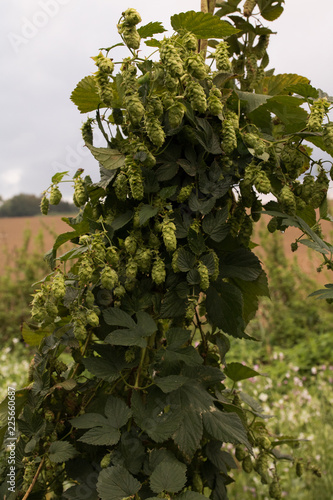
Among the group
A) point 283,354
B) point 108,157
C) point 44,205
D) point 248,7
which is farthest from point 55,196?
point 283,354

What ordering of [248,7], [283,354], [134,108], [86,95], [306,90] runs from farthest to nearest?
[283,354]
[248,7]
[86,95]
[306,90]
[134,108]

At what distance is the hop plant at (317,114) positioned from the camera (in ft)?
2.45

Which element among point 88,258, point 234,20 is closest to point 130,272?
point 88,258

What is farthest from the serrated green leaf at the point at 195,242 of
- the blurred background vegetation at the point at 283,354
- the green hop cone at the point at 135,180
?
the blurred background vegetation at the point at 283,354

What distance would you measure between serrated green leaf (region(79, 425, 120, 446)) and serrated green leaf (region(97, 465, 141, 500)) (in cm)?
4

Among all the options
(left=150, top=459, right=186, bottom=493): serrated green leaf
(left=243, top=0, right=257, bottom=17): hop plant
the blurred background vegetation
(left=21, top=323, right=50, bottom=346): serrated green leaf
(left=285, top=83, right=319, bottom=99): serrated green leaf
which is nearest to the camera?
(left=150, top=459, right=186, bottom=493): serrated green leaf

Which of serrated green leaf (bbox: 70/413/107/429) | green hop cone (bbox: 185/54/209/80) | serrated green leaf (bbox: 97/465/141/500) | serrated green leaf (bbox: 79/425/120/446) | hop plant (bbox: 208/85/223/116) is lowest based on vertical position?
serrated green leaf (bbox: 97/465/141/500)

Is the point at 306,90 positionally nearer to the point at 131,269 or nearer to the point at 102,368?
the point at 131,269

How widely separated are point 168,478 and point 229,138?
0.56 meters

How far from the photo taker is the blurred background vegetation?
2217 millimetres

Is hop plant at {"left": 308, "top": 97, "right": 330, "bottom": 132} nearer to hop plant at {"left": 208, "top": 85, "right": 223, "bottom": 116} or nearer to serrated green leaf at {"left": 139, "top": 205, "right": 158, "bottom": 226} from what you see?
hop plant at {"left": 208, "top": 85, "right": 223, "bottom": 116}

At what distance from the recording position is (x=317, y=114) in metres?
0.76

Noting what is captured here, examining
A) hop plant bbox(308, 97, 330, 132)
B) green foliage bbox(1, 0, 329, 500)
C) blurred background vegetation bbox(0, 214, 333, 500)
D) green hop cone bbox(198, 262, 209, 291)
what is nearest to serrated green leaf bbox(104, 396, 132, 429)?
green foliage bbox(1, 0, 329, 500)

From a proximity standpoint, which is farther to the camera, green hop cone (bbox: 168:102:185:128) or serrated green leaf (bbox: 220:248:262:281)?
serrated green leaf (bbox: 220:248:262:281)
